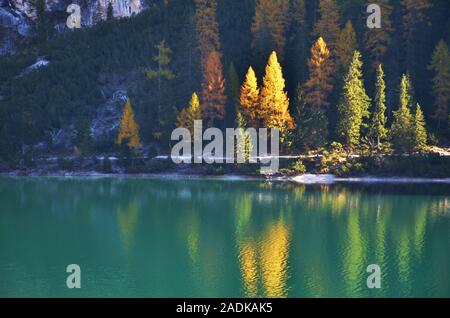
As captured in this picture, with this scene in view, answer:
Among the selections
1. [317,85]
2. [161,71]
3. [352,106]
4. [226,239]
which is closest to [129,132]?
[161,71]

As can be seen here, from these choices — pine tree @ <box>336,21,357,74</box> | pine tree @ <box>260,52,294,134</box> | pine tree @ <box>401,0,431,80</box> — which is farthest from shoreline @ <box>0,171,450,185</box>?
pine tree @ <box>401,0,431,80</box>

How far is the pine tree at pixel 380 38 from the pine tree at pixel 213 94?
1831 cm

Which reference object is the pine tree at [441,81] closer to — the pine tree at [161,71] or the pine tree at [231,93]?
the pine tree at [231,93]

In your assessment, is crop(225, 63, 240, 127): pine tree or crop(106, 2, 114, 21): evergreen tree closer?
crop(225, 63, 240, 127): pine tree

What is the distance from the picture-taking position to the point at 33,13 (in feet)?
317

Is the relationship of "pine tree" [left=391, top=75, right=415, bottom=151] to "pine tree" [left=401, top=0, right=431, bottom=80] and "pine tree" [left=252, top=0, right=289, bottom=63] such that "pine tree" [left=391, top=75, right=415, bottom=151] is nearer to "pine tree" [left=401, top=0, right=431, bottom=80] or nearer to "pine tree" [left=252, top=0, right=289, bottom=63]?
"pine tree" [left=401, top=0, right=431, bottom=80]

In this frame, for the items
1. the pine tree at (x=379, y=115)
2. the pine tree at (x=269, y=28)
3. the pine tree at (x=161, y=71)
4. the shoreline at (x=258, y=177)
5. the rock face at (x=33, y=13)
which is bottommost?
the shoreline at (x=258, y=177)

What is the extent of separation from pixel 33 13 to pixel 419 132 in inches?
2675

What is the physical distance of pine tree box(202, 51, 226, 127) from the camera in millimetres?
67750

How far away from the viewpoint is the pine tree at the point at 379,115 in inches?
2471

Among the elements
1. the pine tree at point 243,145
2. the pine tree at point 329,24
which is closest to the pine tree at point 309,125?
the pine tree at point 243,145

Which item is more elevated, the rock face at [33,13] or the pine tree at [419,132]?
the rock face at [33,13]

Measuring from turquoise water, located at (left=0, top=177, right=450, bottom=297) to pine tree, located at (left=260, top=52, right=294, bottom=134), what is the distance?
9.03 m
